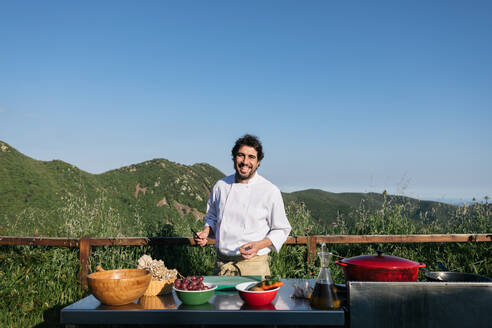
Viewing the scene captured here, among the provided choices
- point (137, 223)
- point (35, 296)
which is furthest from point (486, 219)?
point (35, 296)

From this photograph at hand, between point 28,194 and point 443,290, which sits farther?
point 28,194

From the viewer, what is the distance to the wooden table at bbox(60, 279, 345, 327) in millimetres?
2037

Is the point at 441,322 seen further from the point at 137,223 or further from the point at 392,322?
the point at 137,223

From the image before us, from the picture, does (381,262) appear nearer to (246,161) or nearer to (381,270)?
(381,270)

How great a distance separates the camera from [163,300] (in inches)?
93.4

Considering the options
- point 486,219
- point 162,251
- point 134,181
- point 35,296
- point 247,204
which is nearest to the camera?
point 247,204

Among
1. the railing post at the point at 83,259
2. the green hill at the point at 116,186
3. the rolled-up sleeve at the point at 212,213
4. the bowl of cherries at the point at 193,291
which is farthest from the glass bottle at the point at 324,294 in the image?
the green hill at the point at 116,186

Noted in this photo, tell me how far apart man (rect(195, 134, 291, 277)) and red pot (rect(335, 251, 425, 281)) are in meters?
1.00

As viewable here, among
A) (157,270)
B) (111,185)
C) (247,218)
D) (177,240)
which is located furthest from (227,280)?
(111,185)

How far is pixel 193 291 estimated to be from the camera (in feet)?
7.29

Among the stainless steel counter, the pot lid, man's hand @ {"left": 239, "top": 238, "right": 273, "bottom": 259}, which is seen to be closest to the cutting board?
man's hand @ {"left": 239, "top": 238, "right": 273, "bottom": 259}

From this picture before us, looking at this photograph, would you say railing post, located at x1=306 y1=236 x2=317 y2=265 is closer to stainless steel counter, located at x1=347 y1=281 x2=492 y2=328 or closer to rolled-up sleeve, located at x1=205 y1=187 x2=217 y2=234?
rolled-up sleeve, located at x1=205 y1=187 x2=217 y2=234

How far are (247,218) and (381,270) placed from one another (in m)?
1.38

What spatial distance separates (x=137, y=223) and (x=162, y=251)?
0.89 meters
